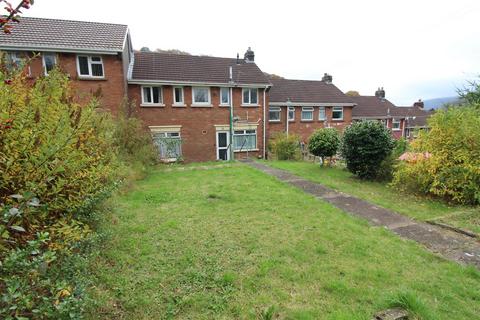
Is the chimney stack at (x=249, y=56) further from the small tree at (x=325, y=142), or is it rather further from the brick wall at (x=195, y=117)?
the small tree at (x=325, y=142)

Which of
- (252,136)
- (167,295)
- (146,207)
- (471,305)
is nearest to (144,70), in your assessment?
(252,136)

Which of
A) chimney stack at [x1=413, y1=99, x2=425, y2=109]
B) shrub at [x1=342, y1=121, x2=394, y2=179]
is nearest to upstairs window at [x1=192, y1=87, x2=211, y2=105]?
shrub at [x1=342, y1=121, x2=394, y2=179]

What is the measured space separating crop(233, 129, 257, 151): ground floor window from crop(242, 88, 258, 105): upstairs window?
6.25 feet

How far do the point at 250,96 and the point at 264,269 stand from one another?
51.3 ft

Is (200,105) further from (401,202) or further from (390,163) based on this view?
(401,202)

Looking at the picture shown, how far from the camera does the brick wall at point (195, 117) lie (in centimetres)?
1588

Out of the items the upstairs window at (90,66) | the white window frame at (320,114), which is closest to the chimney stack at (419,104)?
the white window frame at (320,114)

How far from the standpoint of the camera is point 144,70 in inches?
641

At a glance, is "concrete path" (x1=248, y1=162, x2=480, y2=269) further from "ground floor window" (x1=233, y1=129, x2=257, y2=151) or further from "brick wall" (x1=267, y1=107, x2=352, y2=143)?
"brick wall" (x1=267, y1=107, x2=352, y2=143)

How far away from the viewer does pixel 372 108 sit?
30.1m

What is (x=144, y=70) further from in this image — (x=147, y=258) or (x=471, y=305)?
(x=471, y=305)

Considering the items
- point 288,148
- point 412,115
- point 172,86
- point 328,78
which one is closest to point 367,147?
point 288,148

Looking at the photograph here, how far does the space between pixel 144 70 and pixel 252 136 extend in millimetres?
7981

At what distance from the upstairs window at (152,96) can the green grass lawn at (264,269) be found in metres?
11.1
